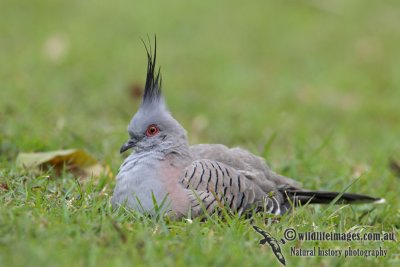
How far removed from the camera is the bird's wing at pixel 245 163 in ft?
17.6

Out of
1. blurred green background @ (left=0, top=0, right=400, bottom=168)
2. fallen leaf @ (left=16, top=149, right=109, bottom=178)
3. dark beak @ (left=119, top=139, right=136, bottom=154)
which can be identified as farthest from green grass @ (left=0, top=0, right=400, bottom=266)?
dark beak @ (left=119, top=139, right=136, bottom=154)

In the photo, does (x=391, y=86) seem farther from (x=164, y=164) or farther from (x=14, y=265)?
(x=14, y=265)

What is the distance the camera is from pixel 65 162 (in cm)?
594

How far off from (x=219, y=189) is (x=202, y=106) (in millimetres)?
4964

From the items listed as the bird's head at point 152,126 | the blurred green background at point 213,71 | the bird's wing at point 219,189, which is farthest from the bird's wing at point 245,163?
the blurred green background at point 213,71

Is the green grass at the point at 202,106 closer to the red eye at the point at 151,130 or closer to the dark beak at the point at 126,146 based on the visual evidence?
the dark beak at the point at 126,146

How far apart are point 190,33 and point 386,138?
5.02m


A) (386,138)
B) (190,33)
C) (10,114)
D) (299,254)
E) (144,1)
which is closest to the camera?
(299,254)

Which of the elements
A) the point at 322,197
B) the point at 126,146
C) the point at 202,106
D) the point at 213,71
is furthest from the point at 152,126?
the point at 213,71

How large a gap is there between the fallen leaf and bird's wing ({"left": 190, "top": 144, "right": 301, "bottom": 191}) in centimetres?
91

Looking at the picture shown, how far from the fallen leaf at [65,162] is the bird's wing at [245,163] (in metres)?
0.91

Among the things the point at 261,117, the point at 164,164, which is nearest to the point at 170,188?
the point at 164,164

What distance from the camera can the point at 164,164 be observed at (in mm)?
5098

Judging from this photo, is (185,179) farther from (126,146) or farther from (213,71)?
(213,71)
